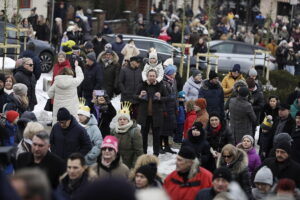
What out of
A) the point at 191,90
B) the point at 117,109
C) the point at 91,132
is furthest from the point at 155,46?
the point at 91,132

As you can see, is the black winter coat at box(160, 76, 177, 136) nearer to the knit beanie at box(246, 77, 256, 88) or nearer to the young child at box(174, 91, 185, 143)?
the young child at box(174, 91, 185, 143)

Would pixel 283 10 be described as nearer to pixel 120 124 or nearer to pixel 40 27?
pixel 40 27

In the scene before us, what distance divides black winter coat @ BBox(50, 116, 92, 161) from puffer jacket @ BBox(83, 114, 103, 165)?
0.08 m

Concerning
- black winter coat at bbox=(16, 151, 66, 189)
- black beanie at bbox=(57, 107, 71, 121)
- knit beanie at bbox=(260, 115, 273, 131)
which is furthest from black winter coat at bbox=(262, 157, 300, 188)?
knit beanie at bbox=(260, 115, 273, 131)

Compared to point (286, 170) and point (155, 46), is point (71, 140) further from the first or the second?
point (155, 46)

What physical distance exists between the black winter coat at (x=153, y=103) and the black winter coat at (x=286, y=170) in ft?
14.2

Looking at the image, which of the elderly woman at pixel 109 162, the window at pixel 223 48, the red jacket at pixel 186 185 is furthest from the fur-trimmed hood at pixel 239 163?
the window at pixel 223 48

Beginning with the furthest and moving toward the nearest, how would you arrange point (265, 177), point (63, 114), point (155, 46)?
point (155, 46) → point (63, 114) → point (265, 177)

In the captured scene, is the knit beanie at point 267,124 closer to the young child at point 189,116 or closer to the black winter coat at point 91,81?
the young child at point 189,116

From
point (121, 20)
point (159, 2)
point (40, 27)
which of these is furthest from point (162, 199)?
point (159, 2)

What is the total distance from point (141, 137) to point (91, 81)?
538 centimetres

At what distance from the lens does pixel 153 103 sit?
51.8 feet

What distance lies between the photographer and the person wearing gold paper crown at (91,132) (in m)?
12.2

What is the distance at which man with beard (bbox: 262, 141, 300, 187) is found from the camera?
37.4 feet
